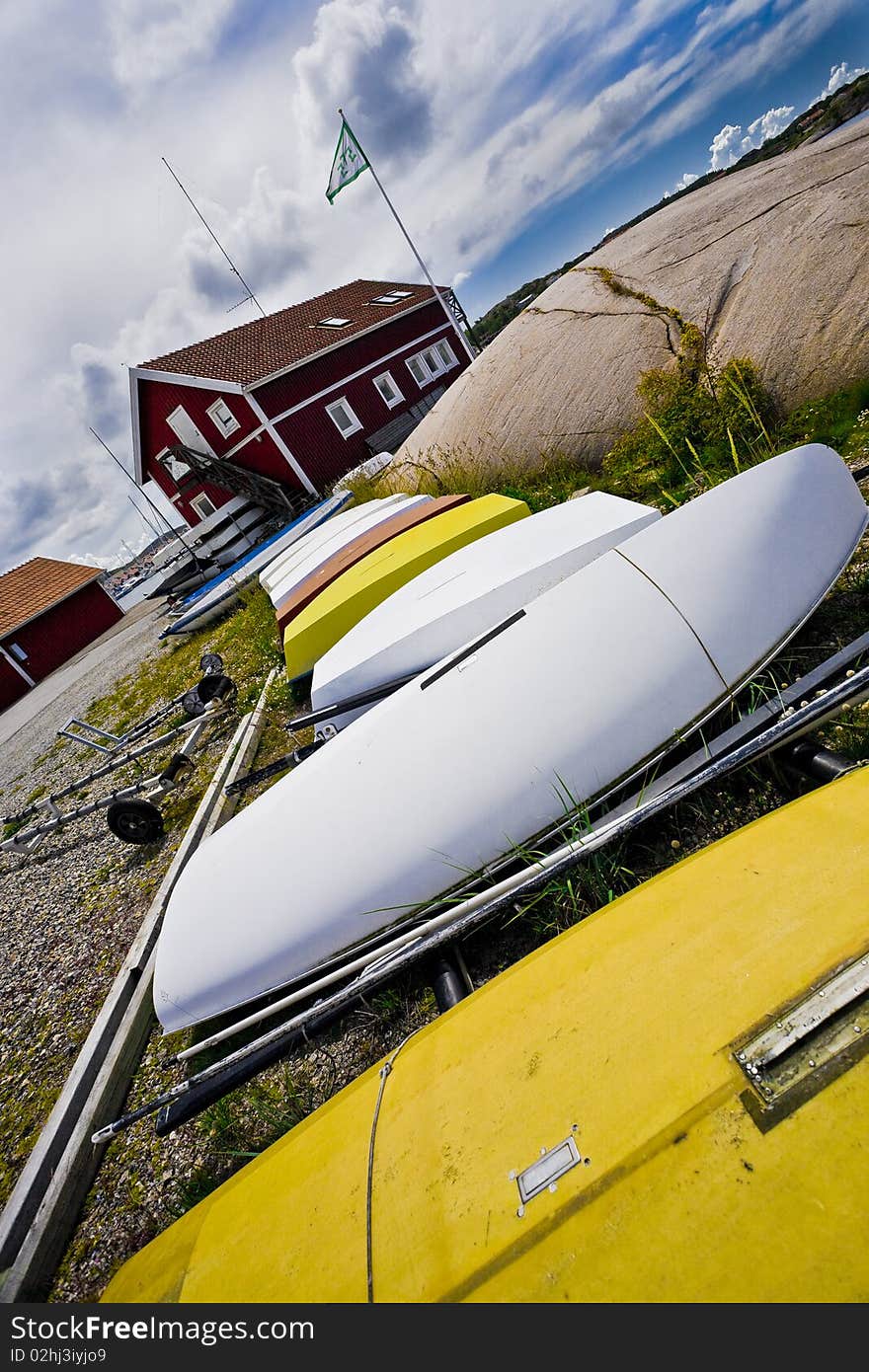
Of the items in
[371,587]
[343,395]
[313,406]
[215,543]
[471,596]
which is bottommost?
[471,596]

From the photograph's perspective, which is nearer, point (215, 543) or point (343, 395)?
point (215, 543)

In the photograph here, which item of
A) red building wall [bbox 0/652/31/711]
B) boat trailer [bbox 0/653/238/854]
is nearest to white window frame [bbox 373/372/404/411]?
boat trailer [bbox 0/653/238/854]

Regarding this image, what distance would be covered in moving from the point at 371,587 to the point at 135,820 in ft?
10.1

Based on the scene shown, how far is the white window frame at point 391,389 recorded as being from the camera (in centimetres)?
2003

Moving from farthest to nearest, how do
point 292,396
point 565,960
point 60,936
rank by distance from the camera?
1. point 292,396
2. point 60,936
3. point 565,960

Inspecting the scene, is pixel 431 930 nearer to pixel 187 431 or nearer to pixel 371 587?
pixel 371 587

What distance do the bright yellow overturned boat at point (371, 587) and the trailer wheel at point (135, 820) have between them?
1.78 meters

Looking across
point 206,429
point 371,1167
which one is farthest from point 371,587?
point 206,429

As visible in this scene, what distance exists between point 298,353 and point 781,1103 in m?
22.0

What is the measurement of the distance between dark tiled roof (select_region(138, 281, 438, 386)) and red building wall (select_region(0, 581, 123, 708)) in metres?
11.1

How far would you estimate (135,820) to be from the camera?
15.8 ft

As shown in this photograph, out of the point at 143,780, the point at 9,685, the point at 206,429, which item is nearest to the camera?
the point at 143,780
